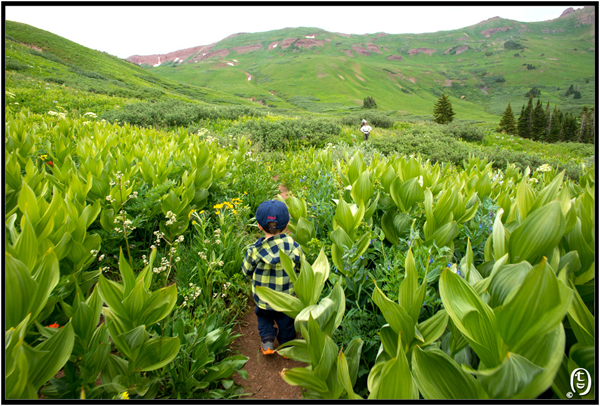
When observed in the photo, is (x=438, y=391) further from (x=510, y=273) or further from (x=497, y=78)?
(x=497, y=78)

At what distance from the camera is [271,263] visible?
8.17 feet

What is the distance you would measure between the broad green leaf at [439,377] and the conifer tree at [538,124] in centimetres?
5244

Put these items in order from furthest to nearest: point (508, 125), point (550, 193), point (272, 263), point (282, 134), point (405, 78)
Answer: point (405, 78) → point (508, 125) → point (282, 134) → point (272, 263) → point (550, 193)

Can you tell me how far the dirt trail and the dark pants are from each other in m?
0.17

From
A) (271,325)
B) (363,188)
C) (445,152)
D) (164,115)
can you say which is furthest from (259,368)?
(164,115)

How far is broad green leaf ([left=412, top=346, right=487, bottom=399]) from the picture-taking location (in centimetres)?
106

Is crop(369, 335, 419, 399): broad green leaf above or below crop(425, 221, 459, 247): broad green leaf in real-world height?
below

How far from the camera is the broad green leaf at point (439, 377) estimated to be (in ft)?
3.49

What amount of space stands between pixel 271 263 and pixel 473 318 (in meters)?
1.73

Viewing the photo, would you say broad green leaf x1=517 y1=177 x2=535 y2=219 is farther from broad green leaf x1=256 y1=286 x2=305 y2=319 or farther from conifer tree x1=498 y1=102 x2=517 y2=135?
conifer tree x1=498 y1=102 x2=517 y2=135

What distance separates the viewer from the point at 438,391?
3.56 feet

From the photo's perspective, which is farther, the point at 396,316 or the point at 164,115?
the point at 164,115

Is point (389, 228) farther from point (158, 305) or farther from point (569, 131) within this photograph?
point (569, 131)

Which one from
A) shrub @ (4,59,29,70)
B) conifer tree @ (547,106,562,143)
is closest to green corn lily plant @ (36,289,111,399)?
shrub @ (4,59,29,70)
